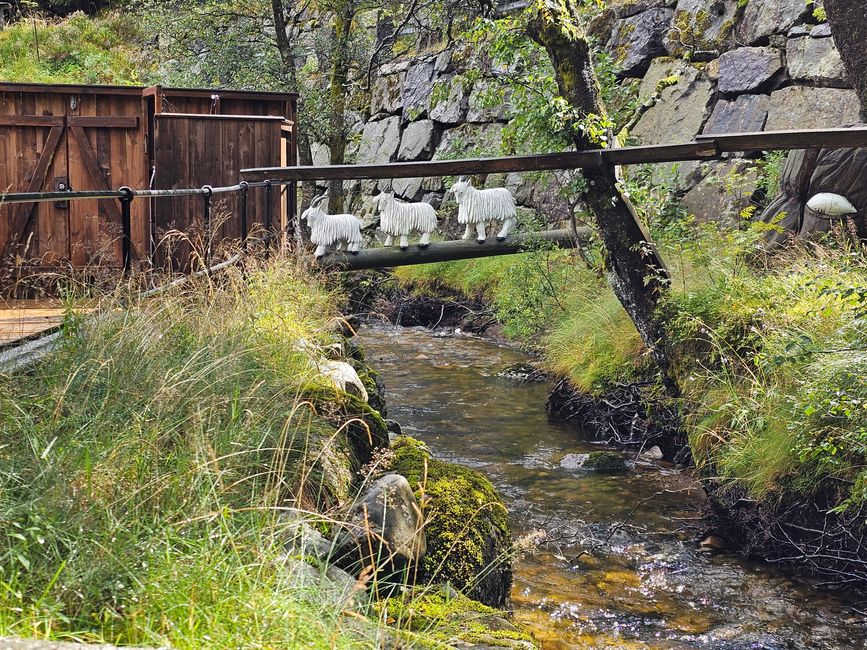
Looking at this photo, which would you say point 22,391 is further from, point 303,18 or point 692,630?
point 303,18

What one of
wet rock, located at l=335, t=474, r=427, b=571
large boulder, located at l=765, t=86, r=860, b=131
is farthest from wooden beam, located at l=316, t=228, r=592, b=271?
wet rock, located at l=335, t=474, r=427, b=571

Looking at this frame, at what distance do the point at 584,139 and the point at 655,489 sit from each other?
2998 mm

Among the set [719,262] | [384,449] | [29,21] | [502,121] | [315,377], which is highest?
[29,21]

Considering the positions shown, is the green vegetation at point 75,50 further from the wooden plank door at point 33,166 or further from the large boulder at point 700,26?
the large boulder at point 700,26

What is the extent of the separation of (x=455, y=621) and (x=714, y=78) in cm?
1058

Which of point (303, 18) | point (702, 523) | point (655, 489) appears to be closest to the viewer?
point (702, 523)

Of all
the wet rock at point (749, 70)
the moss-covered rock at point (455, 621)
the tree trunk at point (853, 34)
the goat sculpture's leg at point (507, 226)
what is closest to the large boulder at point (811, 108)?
the wet rock at point (749, 70)

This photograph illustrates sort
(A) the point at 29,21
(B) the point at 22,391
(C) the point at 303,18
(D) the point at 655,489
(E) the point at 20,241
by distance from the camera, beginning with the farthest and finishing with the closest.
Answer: (A) the point at 29,21, (C) the point at 303,18, (E) the point at 20,241, (D) the point at 655,489, (B) the point at 22,391

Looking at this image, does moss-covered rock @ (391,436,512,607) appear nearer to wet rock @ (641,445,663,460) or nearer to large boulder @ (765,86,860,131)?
wet rock @ (641,445,663,460)

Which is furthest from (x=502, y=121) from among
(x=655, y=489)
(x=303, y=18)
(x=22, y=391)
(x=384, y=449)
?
(x=22, y=391)

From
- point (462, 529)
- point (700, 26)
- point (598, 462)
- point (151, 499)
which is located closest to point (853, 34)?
point (598, 462)

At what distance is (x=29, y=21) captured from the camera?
24.5m

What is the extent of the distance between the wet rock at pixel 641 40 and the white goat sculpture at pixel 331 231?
4883 millimetres

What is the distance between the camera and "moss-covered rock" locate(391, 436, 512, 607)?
443 cm
